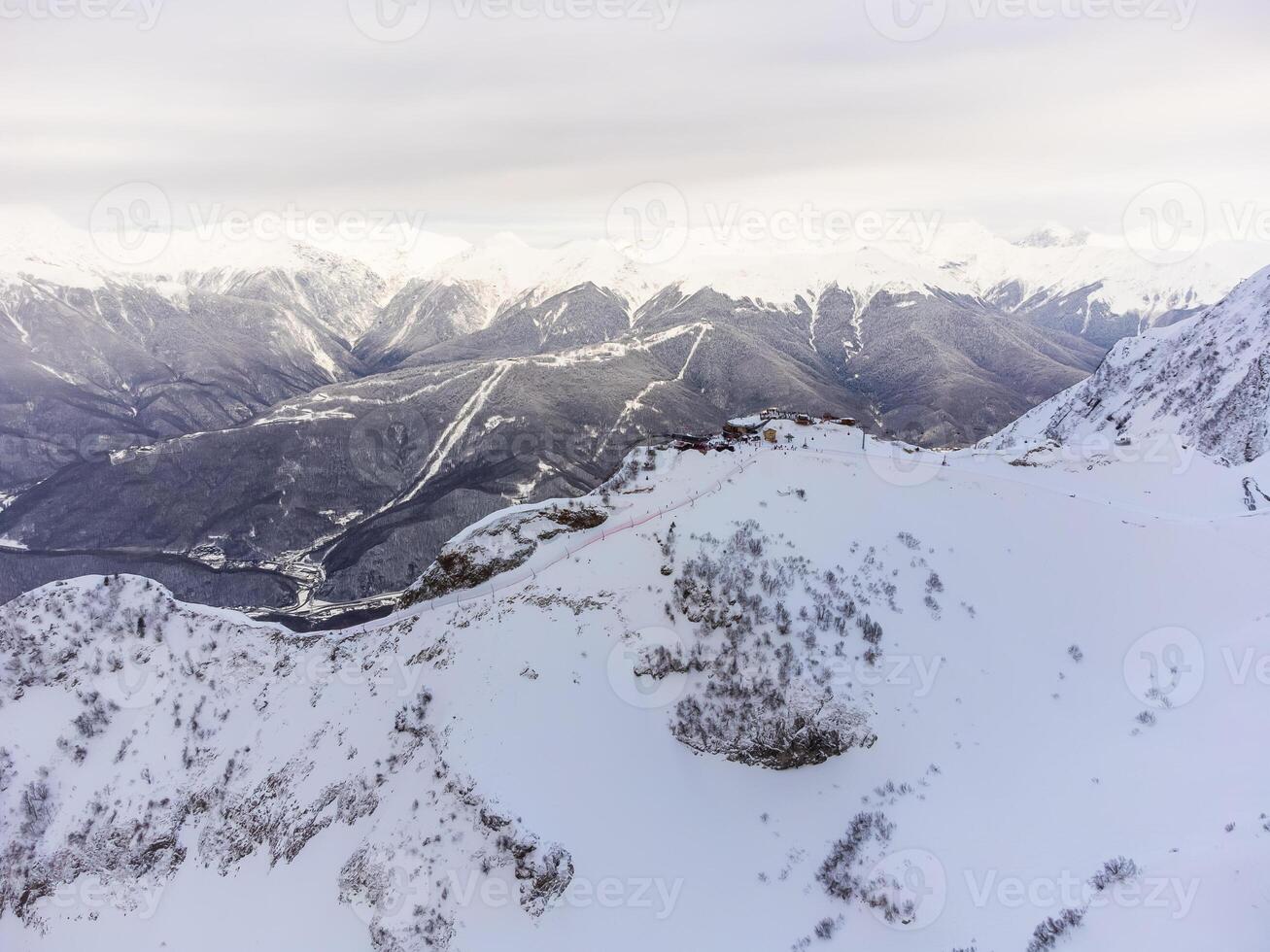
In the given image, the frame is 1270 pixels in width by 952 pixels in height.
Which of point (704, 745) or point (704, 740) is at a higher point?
point (704, 740)

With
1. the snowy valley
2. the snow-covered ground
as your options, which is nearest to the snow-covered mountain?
the snowy valley

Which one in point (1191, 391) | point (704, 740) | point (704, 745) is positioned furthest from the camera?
point (1191, 391)

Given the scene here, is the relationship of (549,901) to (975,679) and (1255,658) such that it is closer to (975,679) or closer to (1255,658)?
(975,679)

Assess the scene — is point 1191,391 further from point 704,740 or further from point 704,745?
point 704,745

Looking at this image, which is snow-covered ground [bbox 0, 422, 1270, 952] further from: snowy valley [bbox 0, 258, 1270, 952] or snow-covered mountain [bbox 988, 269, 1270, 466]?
snow-covered mountain [bbox 988, 269, 1270, 466]

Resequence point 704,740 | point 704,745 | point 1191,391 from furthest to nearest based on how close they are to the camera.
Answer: point 1191,391 < point 704,740 < point 704,745

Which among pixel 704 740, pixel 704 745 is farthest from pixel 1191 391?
pixel 704 745

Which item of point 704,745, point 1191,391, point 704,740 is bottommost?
point 704,745
